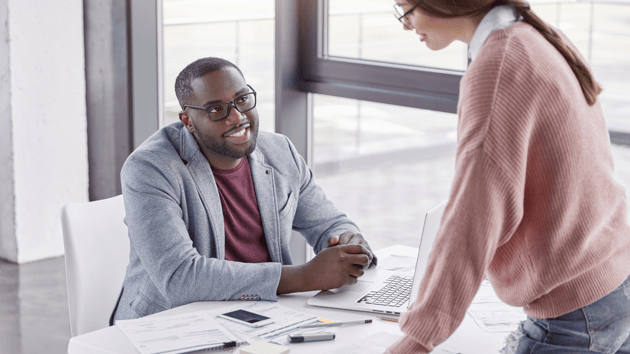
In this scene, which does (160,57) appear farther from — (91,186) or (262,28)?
(91,186)

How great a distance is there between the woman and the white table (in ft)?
1.35

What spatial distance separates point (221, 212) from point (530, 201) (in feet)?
3.78

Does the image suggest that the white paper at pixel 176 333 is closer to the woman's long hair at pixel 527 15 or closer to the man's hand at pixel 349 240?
the man's hand at pixel 349 240

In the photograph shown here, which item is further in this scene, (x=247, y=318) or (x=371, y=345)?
(x=247, y=318)

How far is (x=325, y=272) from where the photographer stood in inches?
69.3

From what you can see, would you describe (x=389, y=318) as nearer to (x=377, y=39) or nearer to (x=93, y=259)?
(x=93, y=259)

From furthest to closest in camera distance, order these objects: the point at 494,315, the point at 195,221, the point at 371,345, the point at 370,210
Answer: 1. the point at 370,210
2. the point at 195,221
3. the point at 494,315
4. the point at 371,345

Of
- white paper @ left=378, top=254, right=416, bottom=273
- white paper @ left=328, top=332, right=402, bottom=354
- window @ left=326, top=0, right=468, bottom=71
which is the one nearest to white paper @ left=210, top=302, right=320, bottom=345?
white paper @ left=328, top=332, right=402, bottom=354

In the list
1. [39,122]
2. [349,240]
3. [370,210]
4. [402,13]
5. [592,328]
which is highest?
[402,13]

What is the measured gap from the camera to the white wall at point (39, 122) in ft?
13.1

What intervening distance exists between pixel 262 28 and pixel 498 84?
8.19ft

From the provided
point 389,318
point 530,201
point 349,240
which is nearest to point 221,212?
point 349,240

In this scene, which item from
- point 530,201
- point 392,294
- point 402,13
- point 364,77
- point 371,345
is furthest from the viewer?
point 364,77

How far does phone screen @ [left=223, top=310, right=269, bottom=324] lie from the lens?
1555 millimetres
